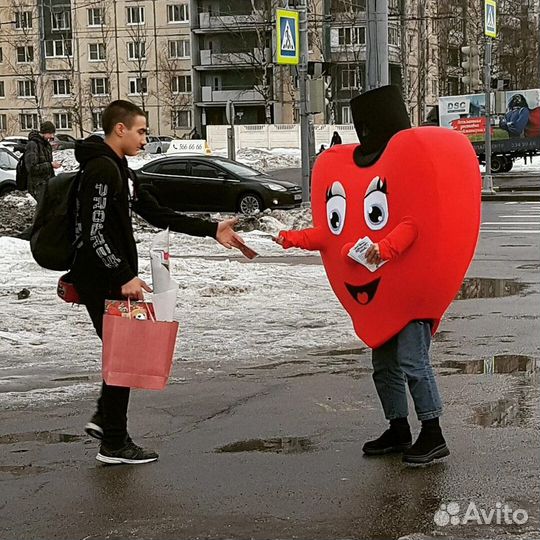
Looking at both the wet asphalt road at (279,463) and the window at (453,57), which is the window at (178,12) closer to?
the window at (453,57)

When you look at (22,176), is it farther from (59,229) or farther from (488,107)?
(488,107)

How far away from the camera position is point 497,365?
815cm

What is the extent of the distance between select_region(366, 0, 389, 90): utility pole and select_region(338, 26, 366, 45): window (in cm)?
5497

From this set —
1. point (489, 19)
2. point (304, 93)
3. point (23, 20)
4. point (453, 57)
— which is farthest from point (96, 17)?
point (304, 93)

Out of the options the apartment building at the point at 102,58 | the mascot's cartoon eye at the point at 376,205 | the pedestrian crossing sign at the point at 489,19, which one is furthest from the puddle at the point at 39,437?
the apartment building at the point at 102,58

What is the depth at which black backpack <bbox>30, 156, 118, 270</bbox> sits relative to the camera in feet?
18.2

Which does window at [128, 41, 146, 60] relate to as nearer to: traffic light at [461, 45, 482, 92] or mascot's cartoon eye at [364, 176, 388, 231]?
traffic light at [461, 45, 482, 92]

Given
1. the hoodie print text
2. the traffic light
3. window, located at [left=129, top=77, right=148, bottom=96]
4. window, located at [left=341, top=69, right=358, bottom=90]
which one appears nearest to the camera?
the hoodie print text

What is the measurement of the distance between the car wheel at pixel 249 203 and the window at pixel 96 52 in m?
61.0

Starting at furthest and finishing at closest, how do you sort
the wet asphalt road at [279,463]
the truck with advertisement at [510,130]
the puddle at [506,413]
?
the truck with advertisement at [510,130] → the puddle at [506,413] → the wet asphalt road at [279,463]

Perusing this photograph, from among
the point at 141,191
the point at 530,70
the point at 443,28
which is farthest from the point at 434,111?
the point at 141,191

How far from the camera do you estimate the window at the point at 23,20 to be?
274ft

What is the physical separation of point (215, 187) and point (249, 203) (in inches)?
35.5

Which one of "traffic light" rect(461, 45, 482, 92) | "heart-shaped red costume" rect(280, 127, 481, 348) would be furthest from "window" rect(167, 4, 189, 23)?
"heart-shaped red costume" rect(280, 127, 481, 348)
